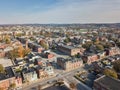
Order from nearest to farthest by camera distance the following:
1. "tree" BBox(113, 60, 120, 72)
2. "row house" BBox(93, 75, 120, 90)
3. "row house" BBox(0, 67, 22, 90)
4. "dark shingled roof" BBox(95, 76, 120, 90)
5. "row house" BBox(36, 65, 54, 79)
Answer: "dark shingled roof" BBox(95, 76, 120, 90)
"row house" BBox(93, 75, 120, 90)
"row house" BBox(0, 67, 22, 90)
"row house" BBox(36, 65, 54, 79)
"tree" BBox(113, 60, 120, 72)

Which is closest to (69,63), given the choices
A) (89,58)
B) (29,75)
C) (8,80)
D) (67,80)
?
(67,80)

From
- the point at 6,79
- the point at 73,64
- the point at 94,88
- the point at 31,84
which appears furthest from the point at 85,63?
the point at 6,79

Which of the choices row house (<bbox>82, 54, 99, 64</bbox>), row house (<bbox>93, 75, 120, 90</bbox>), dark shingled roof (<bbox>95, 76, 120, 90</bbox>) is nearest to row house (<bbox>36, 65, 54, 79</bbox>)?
row house (<bbox>93, 75, 120, 90</bbox>)

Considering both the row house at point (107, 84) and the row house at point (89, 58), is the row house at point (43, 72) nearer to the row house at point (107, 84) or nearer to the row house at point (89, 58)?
the row house at point (107, 84)

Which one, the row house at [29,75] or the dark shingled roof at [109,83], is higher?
the dark shingled roof at [109,83]

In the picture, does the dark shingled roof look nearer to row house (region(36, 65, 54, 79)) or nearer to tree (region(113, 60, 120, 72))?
tree (region(113, 60, 120, 72))

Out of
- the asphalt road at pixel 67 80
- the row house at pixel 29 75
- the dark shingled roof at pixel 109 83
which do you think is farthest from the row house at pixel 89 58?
the row house at pixel 29 75

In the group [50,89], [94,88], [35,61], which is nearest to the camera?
[50,89]

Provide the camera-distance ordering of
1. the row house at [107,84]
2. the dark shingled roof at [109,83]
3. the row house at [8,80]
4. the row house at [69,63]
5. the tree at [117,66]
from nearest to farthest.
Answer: the dark shingled roof at [109,83] → the row house at [107,84] → the row house at [8,80] → the tree at [117,66] → the row house at [69,63]

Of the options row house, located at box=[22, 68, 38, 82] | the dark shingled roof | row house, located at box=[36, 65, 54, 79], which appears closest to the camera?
the dark shingled roof

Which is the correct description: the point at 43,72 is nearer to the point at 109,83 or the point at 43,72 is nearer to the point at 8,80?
the point at 8,80

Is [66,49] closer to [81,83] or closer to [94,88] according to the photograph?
[81,83]
